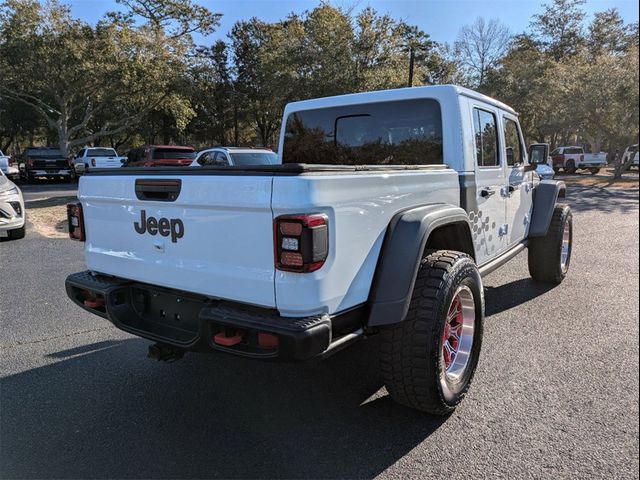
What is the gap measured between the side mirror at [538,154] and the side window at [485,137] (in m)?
1.25

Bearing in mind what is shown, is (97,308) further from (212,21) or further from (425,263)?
(212,21)

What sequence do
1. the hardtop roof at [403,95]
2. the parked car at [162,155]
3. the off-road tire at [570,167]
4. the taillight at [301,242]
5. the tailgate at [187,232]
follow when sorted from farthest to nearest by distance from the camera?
the off-road tire at [570,167] → the parked car at [162,155] → the hardtop roof at [403,95] → the tailgate at [187,232] → the taillight at [301,242]

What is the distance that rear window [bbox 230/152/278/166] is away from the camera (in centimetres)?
1223

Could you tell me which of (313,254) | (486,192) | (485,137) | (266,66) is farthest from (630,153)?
(313,254)

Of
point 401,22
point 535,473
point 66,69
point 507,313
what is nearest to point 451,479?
point 535,473

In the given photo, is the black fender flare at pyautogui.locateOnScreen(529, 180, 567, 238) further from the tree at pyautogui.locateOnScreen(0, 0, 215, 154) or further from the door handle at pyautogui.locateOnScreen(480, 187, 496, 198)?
the tree at pyautogui.locateOnScreen(0, 0, 215, 154)

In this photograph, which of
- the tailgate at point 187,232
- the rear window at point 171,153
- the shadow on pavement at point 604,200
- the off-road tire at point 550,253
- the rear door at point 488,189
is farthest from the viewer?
the rear window at point 171,153

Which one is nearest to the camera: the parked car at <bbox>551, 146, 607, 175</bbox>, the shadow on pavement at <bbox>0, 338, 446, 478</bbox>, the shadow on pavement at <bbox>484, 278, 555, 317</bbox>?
the shadow on pavement at <bbox>0, 338, 446, 478</bbox>

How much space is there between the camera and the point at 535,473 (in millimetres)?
2387

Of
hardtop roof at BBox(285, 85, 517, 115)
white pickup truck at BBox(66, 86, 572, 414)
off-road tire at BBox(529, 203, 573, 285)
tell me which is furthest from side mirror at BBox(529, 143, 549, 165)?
white pickup truck at BBox(66, 86, 572, 414)

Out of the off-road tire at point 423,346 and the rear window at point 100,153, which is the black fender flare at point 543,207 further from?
the rear window at point 100,153

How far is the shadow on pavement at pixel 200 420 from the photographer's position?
2467mm

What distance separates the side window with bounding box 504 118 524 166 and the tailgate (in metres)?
3.11

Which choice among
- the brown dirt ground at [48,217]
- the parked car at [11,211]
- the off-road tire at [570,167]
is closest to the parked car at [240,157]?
the brown dirt ground at [48,217]
